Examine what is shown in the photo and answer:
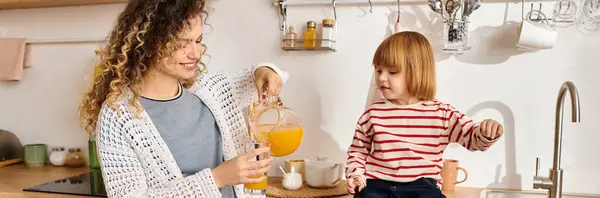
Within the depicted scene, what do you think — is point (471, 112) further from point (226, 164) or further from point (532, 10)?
point (226, 164)

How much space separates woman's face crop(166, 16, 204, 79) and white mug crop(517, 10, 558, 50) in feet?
2.68

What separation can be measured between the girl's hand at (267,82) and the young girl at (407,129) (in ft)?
0.78

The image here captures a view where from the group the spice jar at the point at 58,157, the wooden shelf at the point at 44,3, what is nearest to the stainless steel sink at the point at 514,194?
the wooden shelf at the point at 44,3

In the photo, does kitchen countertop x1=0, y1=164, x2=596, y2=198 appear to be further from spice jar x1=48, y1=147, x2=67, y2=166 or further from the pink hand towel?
the pink hand towel

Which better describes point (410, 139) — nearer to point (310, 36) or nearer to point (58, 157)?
point (310, 36)

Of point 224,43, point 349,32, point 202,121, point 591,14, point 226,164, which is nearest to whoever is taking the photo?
point 226,164

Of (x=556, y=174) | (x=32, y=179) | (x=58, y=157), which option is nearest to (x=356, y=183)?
(x=556, y=174)

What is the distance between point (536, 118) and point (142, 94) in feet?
3.42

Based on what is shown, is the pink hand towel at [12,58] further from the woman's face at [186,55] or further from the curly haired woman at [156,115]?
the woman's face at [186,55]

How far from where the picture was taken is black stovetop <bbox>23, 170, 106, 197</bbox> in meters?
1.29

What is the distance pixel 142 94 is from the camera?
3.47 ft

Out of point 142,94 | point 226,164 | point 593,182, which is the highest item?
point 142,94

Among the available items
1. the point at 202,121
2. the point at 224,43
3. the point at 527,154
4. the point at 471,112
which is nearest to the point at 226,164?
the point at 202,121

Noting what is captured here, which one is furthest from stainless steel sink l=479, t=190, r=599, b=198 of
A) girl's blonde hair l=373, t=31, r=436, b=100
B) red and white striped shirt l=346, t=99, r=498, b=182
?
girl's blonde hair l=373, t=31, r=436, b=100
